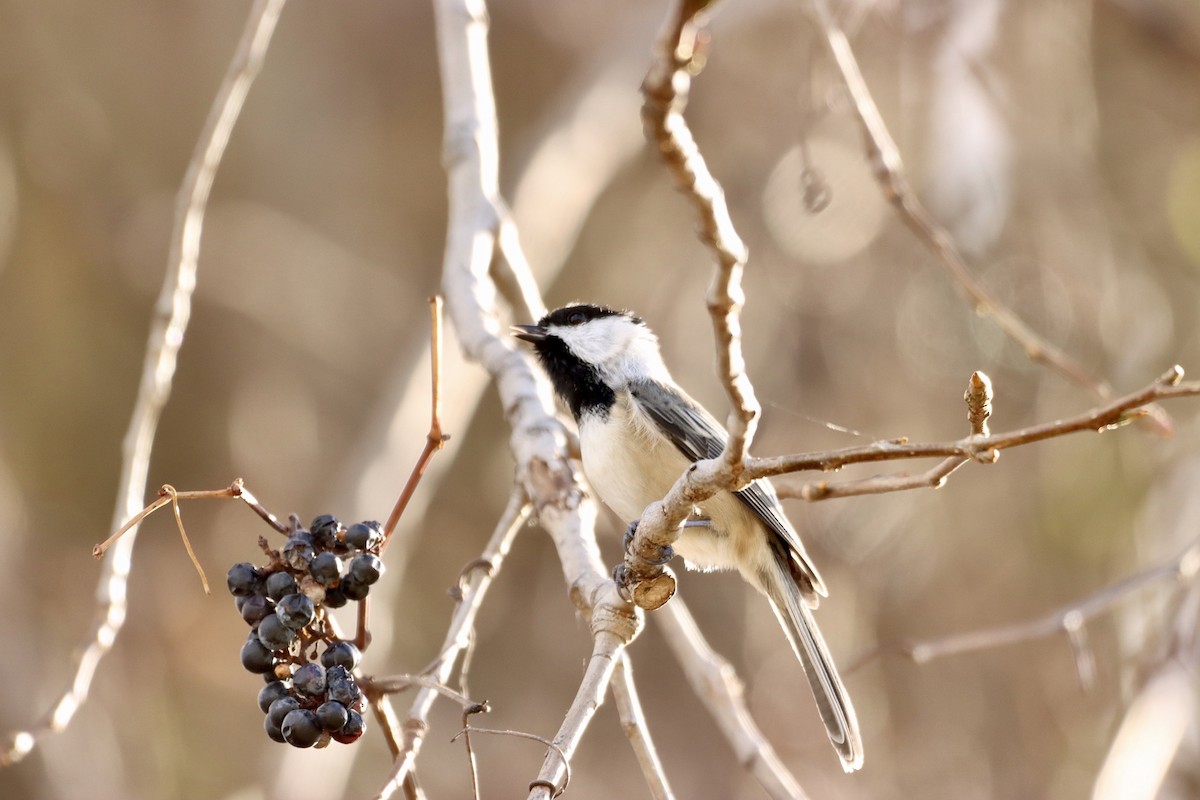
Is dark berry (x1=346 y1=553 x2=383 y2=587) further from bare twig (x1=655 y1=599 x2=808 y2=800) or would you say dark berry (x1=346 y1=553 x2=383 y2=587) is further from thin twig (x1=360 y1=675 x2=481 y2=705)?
bare twig (x1=655 y1=599 x2=808 y2=800)

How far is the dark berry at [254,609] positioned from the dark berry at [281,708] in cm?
13

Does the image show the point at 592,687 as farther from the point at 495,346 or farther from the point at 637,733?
the point at 495,346

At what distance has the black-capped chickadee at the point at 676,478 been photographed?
2768 millimetres

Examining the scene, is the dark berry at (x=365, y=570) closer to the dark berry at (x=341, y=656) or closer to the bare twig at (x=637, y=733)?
the dark berry at (x=341, y=656)

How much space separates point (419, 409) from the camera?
4.27m

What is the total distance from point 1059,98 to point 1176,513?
7.15 feet

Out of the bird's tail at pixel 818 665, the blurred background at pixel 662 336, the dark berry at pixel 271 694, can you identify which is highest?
the blurred background at pixel 662 336

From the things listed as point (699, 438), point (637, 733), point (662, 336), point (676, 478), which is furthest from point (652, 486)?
point (662, 336)

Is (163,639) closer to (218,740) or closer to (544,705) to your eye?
(218,740)

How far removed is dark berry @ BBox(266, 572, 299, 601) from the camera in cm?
157

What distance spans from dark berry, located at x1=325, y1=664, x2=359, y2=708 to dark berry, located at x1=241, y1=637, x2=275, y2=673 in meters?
0.10

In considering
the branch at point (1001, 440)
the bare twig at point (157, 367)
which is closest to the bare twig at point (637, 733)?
the branch at point (1001, 440)

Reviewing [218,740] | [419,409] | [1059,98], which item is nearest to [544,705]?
[218,740]

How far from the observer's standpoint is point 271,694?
1.63m
